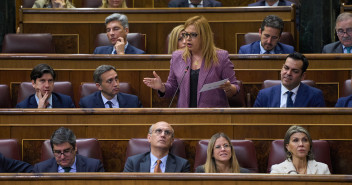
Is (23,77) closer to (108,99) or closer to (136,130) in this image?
(108,99)

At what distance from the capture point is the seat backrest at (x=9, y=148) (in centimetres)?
191

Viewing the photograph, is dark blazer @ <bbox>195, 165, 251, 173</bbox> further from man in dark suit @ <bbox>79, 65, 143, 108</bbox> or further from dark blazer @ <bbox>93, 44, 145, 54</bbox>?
dark blazer @ <bbox>93, 44, 145, 54</bbox>

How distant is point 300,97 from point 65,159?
2.35 ft

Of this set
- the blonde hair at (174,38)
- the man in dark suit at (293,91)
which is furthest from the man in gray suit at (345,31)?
the blonde hair at (174,38)

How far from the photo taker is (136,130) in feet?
6.47

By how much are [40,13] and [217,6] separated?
759mm

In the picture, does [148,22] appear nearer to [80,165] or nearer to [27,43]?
[27,43]

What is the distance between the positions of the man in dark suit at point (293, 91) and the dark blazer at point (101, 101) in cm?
41

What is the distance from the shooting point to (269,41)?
2443 millimetres

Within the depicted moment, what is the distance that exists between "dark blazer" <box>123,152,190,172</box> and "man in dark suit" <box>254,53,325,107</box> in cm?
40

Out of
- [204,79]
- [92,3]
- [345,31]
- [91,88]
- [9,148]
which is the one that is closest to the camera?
[9,148]

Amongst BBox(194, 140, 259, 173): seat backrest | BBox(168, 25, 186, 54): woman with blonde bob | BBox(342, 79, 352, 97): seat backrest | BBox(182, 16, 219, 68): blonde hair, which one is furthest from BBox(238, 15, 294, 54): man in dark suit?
BBox(194, 140, 259, 173): seat backrest

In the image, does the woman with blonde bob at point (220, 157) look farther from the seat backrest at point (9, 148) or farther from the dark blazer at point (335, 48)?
the dark blazer at point (335, 48)

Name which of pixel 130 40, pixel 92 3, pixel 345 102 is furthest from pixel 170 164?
pixel 92 3
